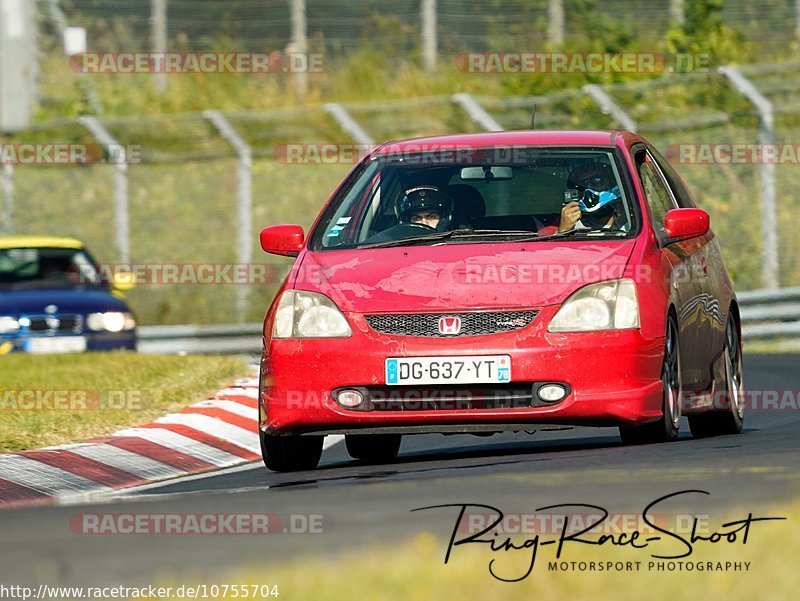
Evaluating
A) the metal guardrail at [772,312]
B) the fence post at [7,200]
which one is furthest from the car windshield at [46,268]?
the metal guardrail at [772,312]

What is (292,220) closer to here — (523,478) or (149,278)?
(149,278)

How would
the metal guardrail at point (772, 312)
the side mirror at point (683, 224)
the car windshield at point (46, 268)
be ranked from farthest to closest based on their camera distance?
the metal guardrail at point (772, 312)
the car windshield at point (46, 268)
the side mirror at point (683, 224)

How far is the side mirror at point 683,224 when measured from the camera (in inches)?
392

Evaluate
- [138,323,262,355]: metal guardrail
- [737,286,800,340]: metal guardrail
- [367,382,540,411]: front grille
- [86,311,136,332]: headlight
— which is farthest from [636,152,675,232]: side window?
[138,323,262,355]: metal guardrail

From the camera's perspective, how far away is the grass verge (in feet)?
38.3

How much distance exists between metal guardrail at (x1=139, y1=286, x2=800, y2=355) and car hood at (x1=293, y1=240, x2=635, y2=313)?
10.5 meters

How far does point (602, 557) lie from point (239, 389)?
8124mm

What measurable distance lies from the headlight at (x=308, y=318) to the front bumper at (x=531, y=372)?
0.05 metres

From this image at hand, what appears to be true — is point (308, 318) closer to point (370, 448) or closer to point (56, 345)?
point (370, 448)

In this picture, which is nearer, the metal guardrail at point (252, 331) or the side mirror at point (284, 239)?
the side mirror at point (284, 239)

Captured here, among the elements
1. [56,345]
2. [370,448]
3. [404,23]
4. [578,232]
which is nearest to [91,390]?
[370,448]

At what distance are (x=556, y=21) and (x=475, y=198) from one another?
1740 cm

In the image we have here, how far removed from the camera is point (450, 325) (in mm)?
9180

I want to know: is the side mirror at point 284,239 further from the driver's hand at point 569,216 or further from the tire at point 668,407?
the tire at point 668,407
